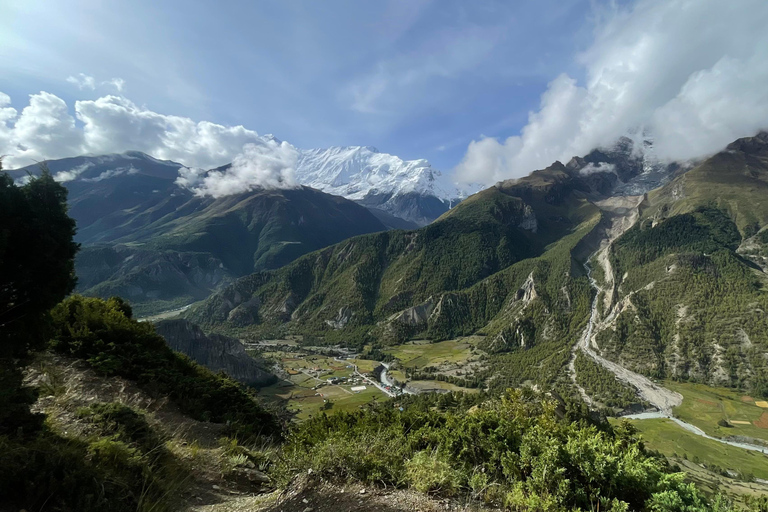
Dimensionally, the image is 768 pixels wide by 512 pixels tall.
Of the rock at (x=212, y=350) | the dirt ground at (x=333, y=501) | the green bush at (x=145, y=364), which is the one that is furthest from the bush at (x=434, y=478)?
the rock at (x=212, y=350)

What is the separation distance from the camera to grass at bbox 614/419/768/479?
83312mm

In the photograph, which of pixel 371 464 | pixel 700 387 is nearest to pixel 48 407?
pixel 371 464

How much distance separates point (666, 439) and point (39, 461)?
13605 centimetres

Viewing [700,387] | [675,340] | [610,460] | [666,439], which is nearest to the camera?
[610,460]

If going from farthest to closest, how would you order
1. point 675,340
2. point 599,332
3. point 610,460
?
point 599,332
point 675,340
point 610,460

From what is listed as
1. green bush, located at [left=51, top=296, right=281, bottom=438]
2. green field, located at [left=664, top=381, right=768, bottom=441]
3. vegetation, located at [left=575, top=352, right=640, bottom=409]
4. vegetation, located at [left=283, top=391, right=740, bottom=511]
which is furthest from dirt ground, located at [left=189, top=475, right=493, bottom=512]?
green field, located at [left=664, top=381, right=768, bottom=441]

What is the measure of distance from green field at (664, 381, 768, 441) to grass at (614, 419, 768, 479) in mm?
13664

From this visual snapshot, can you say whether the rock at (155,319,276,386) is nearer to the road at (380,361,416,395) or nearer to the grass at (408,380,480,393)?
the road at (380,361,416,395)

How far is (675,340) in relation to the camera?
540ft

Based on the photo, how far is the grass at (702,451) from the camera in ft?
273

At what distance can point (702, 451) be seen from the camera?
89.9m

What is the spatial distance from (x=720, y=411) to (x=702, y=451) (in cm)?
4489

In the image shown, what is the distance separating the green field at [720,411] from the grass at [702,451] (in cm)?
1366

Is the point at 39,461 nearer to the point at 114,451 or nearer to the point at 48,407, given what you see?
the point at 114,451
